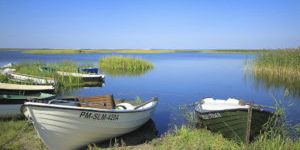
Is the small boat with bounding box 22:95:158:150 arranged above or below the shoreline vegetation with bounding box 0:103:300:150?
above

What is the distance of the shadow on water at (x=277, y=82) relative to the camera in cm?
1486

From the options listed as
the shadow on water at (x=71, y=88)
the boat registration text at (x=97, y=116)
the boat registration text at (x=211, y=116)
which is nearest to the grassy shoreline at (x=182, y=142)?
the boat registration text at (x=211, y=116)

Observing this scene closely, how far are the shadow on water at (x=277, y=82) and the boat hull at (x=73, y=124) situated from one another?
42.0ft

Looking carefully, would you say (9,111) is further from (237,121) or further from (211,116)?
(237,121)

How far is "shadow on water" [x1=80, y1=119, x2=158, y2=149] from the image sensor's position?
6113 millimetres

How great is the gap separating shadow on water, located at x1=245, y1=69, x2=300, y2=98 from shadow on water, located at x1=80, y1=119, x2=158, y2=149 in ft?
35.5

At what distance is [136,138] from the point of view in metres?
6.82

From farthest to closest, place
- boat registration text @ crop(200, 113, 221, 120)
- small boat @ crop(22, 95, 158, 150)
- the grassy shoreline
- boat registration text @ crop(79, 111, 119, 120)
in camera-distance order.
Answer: boat registration text @ crop(200, 113, 221, 120), the grassy shoreline, boat registration text @ crop(79, 111, 119, 120), small boat @ crop(22, 95, 158, 150)

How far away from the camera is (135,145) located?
6.27m

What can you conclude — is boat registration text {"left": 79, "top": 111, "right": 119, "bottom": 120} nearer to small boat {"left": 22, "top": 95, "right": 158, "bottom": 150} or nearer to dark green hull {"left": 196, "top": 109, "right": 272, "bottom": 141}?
small boat {"left": 22, "top": 95, "right": 158, "bottom": 150}

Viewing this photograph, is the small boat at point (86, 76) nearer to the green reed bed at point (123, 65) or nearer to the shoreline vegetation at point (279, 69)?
the green reed bed at point (123, 65)

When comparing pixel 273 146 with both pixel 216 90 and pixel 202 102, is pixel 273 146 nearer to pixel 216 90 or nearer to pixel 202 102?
pixel 202 102

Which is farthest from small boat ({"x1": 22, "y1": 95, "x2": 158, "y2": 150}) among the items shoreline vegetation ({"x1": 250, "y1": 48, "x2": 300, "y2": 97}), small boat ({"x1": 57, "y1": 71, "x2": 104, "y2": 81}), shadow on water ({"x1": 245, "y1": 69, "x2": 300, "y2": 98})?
shoreline vegetation ({"x1": 250, "y1": 48, "x2": 300, "y2": 97})

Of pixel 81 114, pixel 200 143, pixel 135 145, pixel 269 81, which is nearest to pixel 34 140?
pixel 81 114
